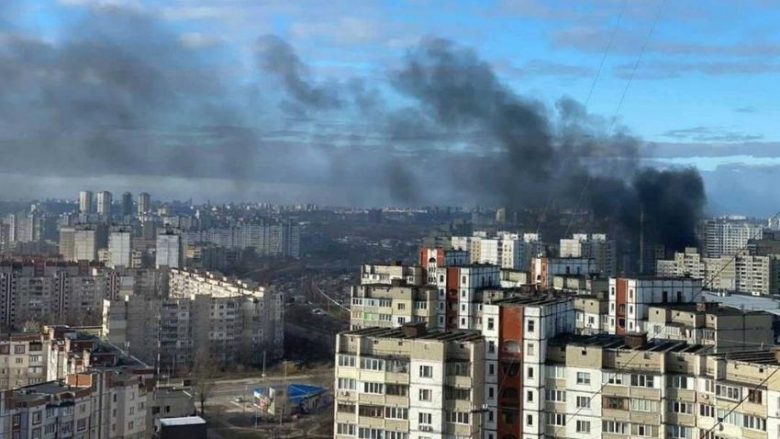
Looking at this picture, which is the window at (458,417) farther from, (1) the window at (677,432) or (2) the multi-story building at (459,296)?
(2) the multi-story building at (459,296)

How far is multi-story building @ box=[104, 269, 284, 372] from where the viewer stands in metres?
13.0

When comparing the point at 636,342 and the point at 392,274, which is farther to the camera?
the point at 392,274

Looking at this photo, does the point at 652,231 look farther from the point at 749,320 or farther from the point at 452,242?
the point at 749,320

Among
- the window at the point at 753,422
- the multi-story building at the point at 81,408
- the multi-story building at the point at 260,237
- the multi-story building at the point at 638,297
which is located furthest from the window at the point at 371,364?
the multi-story building at the point at 260,237

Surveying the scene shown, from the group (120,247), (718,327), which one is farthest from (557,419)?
(120,247)

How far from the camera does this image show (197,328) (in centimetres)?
1358

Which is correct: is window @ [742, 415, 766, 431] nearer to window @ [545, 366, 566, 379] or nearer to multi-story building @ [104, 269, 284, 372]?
window @ [545, 366, 566, 379]

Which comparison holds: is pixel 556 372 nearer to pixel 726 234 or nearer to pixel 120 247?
pixel 726 234

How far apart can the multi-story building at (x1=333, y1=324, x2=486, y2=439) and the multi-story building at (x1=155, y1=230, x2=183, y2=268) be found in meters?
21.3

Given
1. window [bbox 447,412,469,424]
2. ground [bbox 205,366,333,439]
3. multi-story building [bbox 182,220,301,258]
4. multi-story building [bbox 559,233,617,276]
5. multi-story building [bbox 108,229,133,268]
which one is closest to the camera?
window [bbox 447,412,469,424]

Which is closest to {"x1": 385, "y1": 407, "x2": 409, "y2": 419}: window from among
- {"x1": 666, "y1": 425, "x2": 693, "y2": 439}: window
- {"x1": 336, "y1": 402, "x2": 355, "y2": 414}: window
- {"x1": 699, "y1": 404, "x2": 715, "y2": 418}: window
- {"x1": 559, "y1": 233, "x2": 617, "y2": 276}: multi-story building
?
{"x1": 336, "y1": 402, "x2": 355, "y2": 414}: window

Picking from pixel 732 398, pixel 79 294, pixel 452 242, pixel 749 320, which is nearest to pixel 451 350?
pixel 732 398

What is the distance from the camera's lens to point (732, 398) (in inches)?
148

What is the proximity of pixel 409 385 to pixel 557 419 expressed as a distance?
2.34 ft
